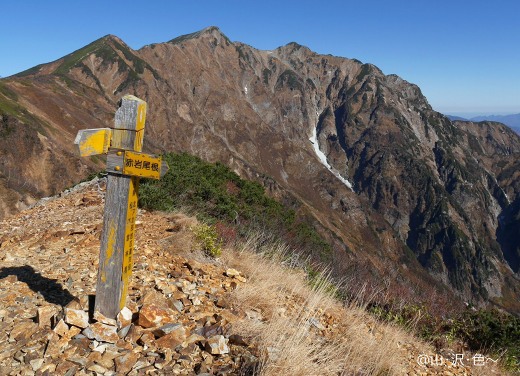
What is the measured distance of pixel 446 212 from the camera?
16512 centimetres

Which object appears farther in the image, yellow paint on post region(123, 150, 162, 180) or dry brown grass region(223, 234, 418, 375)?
yellow paint on post region(123, 150, 162, 180)

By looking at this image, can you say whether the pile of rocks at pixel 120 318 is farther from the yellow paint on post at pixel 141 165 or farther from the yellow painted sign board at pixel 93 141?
the yellow painted sign board at pixel 93 141

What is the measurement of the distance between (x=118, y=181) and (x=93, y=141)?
1.65 ft

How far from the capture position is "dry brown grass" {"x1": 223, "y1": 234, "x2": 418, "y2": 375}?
3.98 m

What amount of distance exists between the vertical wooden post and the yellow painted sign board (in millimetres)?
74

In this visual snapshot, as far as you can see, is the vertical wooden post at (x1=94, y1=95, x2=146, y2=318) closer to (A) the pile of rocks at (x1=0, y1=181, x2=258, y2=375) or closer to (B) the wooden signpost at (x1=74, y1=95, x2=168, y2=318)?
(B) the wooden signpost at (x1=74, y1=95, x2=168, y2=318)

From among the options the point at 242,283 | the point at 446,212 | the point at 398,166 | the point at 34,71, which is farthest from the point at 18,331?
the point at 398,166

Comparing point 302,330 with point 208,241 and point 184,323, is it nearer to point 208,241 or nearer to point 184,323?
point 184,323

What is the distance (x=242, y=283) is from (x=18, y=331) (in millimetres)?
3044

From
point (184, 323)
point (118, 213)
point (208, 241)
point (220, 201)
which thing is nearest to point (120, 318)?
point (184, 323)

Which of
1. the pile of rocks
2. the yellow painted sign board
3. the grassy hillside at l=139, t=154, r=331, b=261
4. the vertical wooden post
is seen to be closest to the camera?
the pile of rocks

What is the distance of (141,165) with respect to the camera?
4348 millimetres

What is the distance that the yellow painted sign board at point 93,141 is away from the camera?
416 centimetres

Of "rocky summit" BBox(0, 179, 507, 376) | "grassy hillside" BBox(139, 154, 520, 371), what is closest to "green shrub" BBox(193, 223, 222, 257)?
"grassy hillside" BBox(139, 154, 520, 371)
